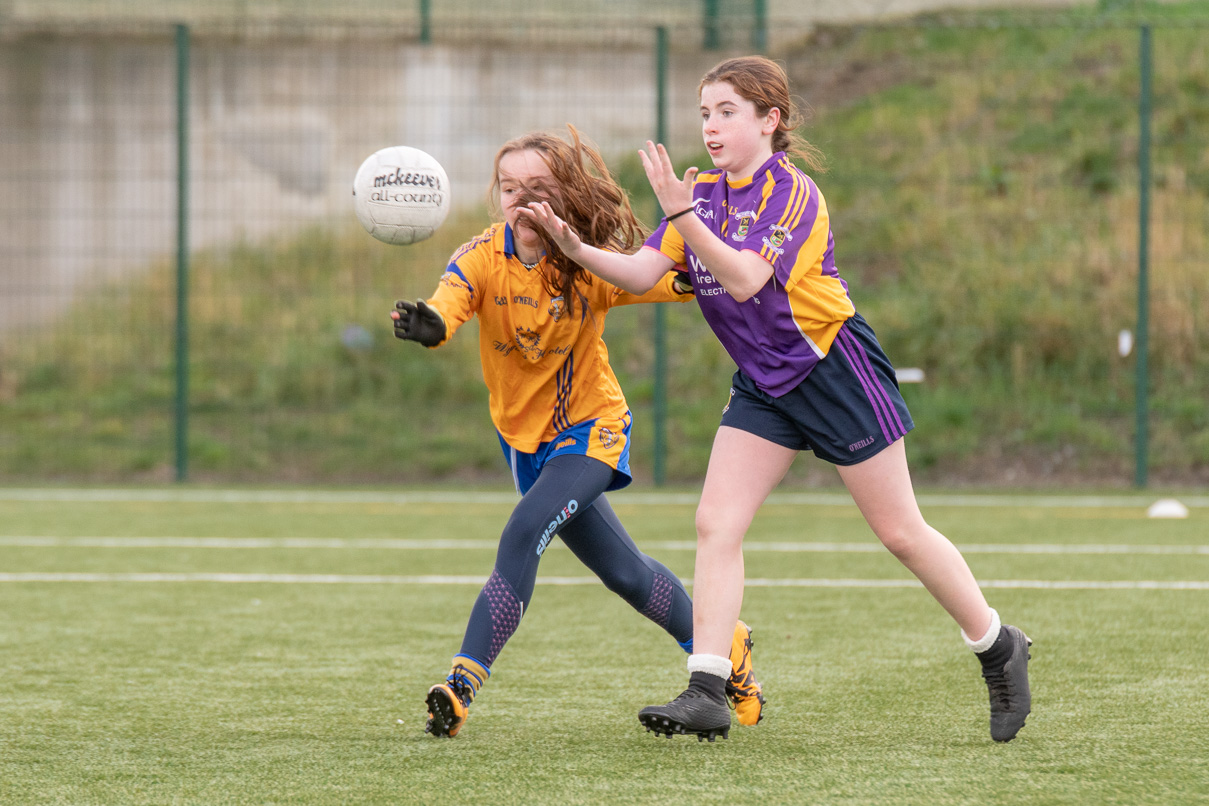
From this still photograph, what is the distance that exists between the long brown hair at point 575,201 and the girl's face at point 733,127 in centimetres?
45

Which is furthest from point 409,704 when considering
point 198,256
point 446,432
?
point 198,256

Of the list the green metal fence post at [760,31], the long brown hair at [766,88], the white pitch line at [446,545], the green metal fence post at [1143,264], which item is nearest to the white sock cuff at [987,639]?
the long brown hair at [766,88]

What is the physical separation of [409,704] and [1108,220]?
30.2 feet

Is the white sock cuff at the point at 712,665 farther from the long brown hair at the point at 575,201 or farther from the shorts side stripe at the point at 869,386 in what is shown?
the long brown hair at the point at 575,201

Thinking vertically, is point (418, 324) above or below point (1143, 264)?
below

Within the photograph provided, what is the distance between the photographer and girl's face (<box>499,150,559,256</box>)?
393 cm

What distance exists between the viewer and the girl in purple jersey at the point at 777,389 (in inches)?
141

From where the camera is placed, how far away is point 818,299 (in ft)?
11.8

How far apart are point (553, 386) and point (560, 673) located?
1.10 m

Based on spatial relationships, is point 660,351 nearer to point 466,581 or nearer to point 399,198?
point 466,581

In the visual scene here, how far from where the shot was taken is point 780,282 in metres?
3.56

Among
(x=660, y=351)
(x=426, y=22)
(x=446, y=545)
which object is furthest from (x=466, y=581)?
(x=426, y=22)

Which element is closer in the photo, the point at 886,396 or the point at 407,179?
the point at 886,396

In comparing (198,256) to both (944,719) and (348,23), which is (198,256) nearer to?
(348,23)
